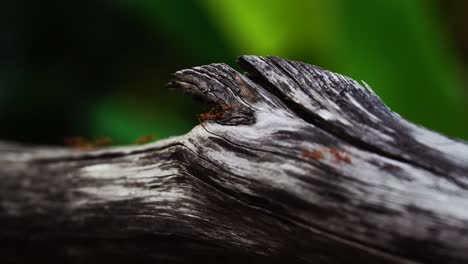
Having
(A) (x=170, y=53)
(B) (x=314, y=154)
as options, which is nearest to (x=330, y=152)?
(B) (x=314, y=154)

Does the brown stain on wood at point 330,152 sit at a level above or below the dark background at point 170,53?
below

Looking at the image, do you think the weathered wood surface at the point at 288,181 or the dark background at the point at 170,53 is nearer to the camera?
the weathered wood surface at the point at 288,181

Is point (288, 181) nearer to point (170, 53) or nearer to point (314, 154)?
point (314, 154)

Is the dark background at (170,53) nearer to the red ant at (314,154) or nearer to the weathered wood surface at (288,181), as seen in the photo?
the weathered wood surface at (288,181)

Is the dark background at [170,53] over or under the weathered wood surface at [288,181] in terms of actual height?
over

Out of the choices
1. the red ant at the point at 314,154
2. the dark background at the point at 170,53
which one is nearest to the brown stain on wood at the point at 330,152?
the red ant at the point at 314,154

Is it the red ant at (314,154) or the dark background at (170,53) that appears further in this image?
the dark background at (170,53)
